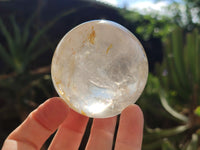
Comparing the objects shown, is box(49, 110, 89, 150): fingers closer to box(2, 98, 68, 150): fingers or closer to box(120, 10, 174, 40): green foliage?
box(2, 98, 68, 150): fingers

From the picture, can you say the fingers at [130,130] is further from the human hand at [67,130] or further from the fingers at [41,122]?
the fingers at [41,122]

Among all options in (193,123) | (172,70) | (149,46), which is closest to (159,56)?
(149,46)

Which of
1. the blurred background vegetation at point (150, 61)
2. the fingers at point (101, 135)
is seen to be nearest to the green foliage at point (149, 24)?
the blurred background vegetation at point (150, 61)

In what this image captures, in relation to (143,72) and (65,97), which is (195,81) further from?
(65,97)

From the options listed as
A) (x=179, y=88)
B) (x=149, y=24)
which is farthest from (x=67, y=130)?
(x=149, y=24)

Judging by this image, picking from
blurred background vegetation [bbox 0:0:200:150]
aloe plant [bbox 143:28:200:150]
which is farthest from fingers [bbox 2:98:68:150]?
aloe plant [bbox 143:28:200:150]

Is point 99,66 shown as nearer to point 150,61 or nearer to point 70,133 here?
point 70,133
